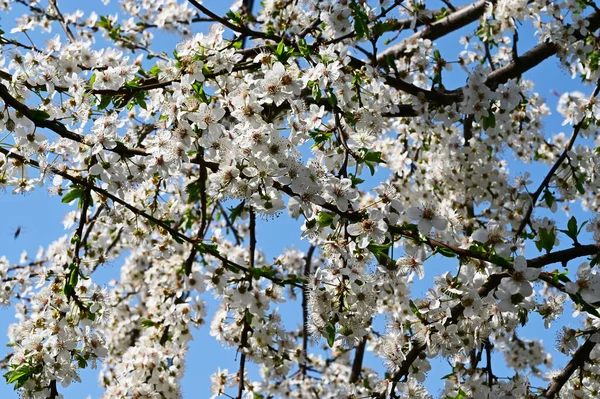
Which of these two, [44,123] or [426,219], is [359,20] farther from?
[44,123]

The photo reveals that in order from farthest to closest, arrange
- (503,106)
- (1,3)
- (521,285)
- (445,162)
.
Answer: (445,162) → (1,3) → (503,106) → (521,285)

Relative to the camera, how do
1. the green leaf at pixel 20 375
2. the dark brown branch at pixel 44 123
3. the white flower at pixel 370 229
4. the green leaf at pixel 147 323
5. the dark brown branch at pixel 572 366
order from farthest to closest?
the green leaf at pixel 147 323 → the dark brown branch at pixel 572 366 → the green leaf at pixel 20 375 → the dark brown branch at pixel 44 123 → the white flower at pixel 370 229

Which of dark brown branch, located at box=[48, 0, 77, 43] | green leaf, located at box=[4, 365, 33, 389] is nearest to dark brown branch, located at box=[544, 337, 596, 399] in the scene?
green leaf, located at box=[4, 365, 33, 389]

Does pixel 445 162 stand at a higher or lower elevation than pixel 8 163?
higher

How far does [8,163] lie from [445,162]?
375 centimetres

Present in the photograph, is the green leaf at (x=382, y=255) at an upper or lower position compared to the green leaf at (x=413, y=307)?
upper

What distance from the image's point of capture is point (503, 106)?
4039 mm

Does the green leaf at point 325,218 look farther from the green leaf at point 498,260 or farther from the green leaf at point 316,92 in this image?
the green leaf at point 498,260

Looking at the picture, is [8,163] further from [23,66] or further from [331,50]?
[331,50]

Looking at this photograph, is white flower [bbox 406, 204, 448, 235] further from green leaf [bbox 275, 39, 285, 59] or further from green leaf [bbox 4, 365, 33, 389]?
green leaf [bbox 4, 365, 33, 389]

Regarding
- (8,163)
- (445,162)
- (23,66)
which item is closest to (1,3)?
(23,66)

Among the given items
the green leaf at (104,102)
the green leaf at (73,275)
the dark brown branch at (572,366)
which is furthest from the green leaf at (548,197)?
the green leaf at (73,275)

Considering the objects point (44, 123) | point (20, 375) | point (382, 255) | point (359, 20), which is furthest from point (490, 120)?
point (20, 375)

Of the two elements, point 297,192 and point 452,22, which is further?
point 452,22
